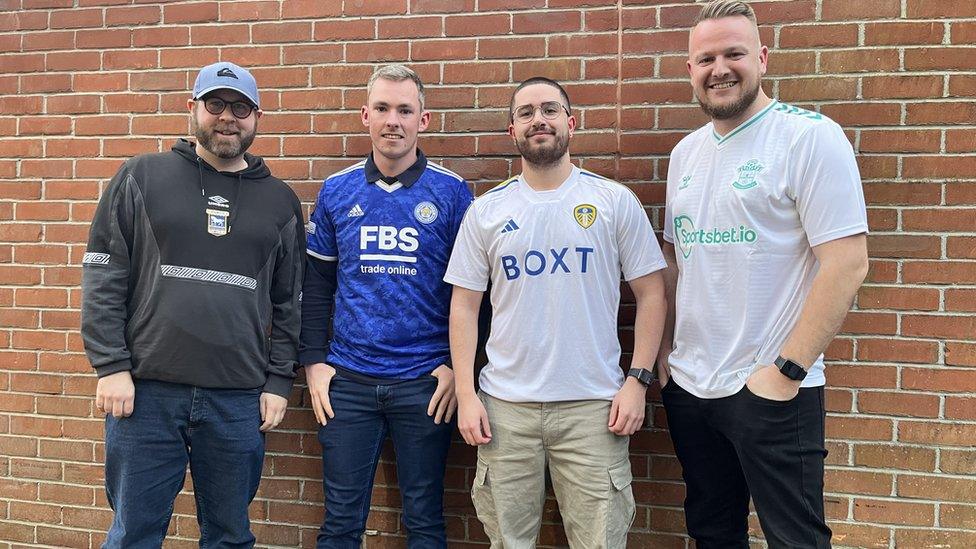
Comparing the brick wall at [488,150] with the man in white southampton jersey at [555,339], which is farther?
the brick wall at [488,150]

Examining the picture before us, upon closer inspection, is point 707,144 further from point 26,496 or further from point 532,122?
point 26,496

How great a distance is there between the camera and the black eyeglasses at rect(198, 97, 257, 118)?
2.81 metres

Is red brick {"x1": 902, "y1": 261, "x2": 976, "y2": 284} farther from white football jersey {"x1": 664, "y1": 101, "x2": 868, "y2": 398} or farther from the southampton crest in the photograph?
the southampton crest

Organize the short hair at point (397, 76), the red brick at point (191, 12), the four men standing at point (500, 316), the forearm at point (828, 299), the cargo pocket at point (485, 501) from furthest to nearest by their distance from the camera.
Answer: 1. the red brick at point (191, 12)
2. the short hair at point (397, 76)
3. the cargo pocket at point (485, 501)
4. the four men standing at point (500, 316)
5. the forearm at point (828, 299)

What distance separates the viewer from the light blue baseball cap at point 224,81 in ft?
9.14

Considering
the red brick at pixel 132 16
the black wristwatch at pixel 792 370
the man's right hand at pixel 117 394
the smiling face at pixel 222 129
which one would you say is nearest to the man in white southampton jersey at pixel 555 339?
the black wristwatch at pixel 792 370

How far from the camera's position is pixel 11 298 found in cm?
372

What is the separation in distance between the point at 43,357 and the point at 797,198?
357 cm

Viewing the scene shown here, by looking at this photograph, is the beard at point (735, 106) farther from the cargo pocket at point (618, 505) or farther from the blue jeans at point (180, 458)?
the blue jeans at point (180, 458)

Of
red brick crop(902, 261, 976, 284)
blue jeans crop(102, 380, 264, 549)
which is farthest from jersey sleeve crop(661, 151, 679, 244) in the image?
blue jeans crop(102, 380, 264, 549)

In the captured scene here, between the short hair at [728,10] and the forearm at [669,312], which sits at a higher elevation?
the short hair at [728,10]

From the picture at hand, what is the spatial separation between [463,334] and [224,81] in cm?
133

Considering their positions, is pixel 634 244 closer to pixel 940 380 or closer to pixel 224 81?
pixel 940 380

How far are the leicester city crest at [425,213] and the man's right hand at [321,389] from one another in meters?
0.72
